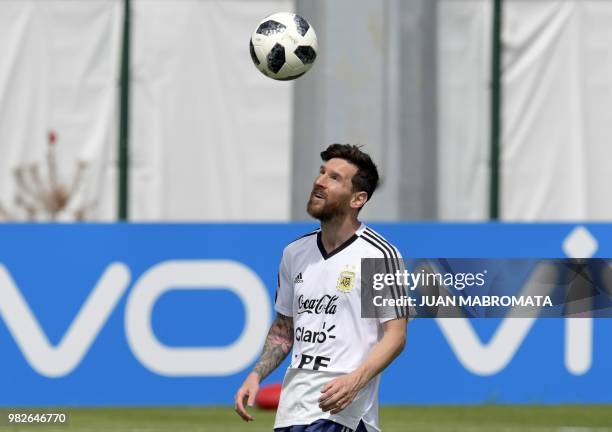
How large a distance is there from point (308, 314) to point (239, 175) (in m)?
12.0

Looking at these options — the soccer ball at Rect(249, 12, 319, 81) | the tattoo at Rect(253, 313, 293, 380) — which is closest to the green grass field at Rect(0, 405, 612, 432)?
the soccer ball at Rect(249, 12, 319, 81)

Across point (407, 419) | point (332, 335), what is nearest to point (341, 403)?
point (332, 335)

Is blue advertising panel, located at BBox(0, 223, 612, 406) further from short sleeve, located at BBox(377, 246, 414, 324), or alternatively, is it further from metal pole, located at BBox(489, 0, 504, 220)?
short sleeve, located at BBox(377, 246, 414, 324)

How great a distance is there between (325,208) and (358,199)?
0.16 meters

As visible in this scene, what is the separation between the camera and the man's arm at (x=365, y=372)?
18.6 ft

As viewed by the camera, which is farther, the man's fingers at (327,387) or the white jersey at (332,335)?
the white jersey at (332,335)

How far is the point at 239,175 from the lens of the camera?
1805 centimetres

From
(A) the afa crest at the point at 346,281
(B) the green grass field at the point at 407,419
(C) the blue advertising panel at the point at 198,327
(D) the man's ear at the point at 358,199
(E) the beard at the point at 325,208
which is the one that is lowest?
(B) the green grass field at the point at 407,419

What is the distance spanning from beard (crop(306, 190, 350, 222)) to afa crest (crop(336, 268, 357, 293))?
0.81 ft

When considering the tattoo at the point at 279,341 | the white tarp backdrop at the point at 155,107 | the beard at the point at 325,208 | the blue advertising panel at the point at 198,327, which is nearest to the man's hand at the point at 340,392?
the tattoo at the point at 279,341

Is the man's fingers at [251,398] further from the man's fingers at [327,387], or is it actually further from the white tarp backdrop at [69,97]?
the white tarp backdrop at [69,97]

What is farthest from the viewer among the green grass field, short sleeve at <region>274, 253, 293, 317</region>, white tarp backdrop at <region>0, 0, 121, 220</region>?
white tarp backdrop at <region>0, 0, 121, 220</region>

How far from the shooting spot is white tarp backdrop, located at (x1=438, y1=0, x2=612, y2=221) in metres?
18.3

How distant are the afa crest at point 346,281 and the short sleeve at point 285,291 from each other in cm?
28
